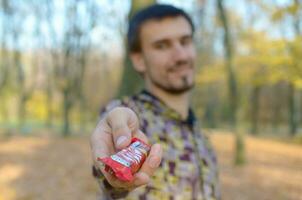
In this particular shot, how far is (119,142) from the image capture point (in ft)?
3.15

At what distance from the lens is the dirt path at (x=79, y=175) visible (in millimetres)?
8359

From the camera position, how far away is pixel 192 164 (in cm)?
181

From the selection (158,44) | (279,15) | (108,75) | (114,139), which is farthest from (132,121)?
(108,75)

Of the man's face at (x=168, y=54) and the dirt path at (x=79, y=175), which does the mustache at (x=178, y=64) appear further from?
the dirt path at (x=79, y=175)

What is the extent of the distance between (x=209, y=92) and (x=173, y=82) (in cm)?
3536

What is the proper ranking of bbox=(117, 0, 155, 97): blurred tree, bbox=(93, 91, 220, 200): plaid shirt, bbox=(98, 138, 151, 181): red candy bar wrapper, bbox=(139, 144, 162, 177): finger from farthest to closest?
bbox=(117, 0, 155, 97): blurred tree < bbox=(93, 91, 220, 200): plaid shirt < bbox=(139, 144, 162, 177): finger < bbox=(98, 138, 151, 181): red candy bar wrapper

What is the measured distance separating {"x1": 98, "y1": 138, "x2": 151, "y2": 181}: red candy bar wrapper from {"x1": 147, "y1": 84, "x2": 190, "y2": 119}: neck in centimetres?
99

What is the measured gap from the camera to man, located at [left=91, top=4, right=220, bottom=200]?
1.72m

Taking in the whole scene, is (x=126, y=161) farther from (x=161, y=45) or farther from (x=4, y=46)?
(x=4, y=46)

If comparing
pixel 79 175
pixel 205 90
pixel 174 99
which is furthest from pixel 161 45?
pixel 205 90

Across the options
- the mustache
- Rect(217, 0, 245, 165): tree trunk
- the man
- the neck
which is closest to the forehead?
the man

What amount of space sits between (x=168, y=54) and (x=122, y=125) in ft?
3.01

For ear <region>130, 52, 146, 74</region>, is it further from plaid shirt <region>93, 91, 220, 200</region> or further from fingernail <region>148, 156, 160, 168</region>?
fingernail <region>148, 156, 160, 168</region>

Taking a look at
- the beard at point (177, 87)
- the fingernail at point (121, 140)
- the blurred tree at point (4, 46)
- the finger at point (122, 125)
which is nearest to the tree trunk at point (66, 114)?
the blurred tree at point (4, 46)
